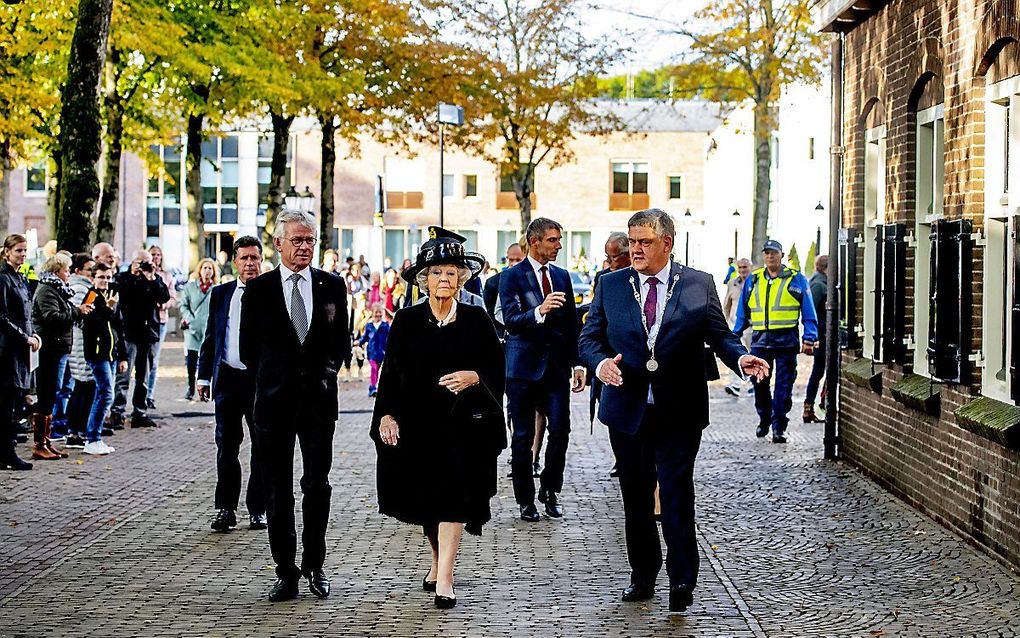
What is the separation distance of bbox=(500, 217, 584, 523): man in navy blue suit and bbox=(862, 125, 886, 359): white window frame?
3.64m

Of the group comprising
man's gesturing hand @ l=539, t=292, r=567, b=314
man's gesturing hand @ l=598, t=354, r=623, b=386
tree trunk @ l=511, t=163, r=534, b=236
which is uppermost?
tree trunk @ l=511, t=163, r=534, b=236

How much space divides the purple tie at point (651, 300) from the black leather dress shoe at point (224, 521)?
3777 mm

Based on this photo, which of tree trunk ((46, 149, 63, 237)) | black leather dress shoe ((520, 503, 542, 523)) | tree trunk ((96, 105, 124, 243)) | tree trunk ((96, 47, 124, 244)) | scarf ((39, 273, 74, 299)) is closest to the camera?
black leather dress shoe ((520, 503, 542, 523))

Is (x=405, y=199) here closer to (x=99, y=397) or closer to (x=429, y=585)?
(x=99, y=397)

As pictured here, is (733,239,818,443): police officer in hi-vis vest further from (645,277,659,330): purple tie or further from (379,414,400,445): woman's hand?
(379,414,400,445): woman's hand

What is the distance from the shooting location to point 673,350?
8.45 metres

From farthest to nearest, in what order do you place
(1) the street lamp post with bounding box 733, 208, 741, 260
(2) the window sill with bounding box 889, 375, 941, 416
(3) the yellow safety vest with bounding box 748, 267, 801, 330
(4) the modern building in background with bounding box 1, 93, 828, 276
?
1. (4) the modern building in background with bounding box 1, 93, 828, 276
2. (1) the street lamp post with bounding box 733, 208, 741, 260
3. (3) the yellow safety vest with bounding box 748, 267, 801, 330
4. (2) the window sill with bounding box 889, 375, 941, 416

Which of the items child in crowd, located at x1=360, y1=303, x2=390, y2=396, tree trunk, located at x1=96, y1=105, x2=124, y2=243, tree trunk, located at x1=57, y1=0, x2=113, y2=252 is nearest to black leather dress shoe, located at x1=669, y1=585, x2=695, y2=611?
tree trunk, located at x1=57, y1=0, x2=113, y2=252

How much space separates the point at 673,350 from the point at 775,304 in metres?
9.15

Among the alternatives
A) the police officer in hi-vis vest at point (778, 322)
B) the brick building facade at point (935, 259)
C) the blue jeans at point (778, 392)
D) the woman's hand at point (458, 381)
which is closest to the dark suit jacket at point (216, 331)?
the woman's hand at point (458, 381)

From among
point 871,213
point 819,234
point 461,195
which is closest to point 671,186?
point 461,195

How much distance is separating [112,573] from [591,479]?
5.47 m

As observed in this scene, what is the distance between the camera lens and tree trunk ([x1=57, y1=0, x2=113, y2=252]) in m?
19.1

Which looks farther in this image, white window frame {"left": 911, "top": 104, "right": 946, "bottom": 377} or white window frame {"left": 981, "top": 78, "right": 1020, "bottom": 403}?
white window frame {"left": 911, "top": 104, "right": 946, "bottom": 377}
